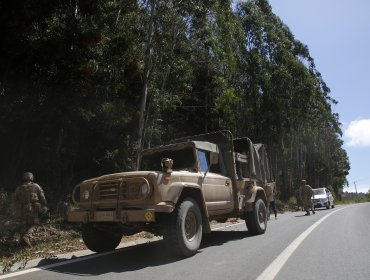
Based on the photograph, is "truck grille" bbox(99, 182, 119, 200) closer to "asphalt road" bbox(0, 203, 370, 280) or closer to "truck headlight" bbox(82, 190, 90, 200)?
"truck headlight" bbox(82, 190, 90, 200)

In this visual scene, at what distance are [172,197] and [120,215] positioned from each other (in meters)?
0.97

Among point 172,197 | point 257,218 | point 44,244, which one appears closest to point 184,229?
point 172,197

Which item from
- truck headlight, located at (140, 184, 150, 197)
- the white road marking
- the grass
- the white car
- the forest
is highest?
the forest

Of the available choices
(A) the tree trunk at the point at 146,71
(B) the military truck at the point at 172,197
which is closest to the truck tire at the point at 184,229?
(B) the military truck at the point at 172,197

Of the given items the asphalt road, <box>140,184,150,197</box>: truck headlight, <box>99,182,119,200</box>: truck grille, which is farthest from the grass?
<box>140,184,150,197</box>: truck headlight

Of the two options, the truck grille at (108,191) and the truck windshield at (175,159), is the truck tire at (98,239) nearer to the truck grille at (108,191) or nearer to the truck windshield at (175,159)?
the truck grille at (108,191)

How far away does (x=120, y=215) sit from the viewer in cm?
795

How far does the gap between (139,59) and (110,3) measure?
10.4ft

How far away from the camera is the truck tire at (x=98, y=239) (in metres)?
8.99

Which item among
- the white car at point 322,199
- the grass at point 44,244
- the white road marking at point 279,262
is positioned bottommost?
the white road marking at point 279,262

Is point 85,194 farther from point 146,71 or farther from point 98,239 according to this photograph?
point 146,71

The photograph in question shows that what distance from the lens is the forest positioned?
11484mm

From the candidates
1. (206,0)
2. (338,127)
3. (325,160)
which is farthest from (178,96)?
(325,160)

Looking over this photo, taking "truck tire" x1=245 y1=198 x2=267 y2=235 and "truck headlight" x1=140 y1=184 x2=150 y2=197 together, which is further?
"truck tire" x1=245 y1=198 x2=267 y2=235
